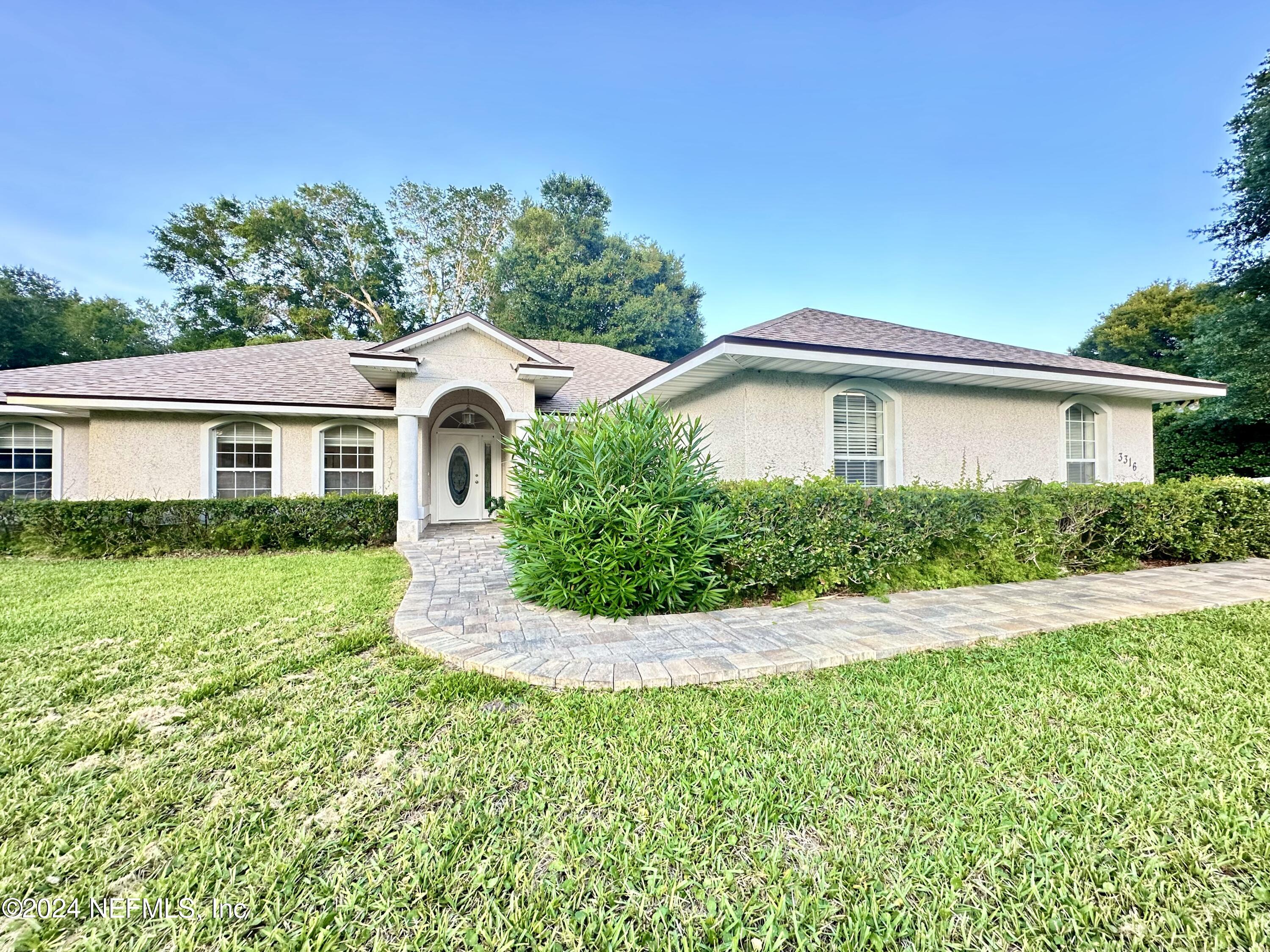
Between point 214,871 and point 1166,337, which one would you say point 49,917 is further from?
point 1166,337

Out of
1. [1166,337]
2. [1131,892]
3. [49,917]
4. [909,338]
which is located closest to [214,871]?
[49,917]

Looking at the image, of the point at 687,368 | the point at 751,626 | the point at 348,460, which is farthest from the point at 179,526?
the point at 751,626

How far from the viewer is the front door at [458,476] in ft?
46.5

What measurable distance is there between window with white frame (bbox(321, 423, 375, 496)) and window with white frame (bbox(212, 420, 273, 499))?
3.85 feet

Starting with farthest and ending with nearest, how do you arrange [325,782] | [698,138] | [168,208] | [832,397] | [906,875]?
[168,208] < [698,138] < [832,397] < [325,782] < [906,875]

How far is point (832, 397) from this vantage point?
839cm

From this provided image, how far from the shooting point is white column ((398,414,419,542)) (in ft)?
34.5

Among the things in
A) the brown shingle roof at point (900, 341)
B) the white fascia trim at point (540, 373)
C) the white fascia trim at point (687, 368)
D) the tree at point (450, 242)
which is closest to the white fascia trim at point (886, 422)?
the brown shingle roof at point (900, 341)

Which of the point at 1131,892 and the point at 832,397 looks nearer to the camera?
the point at 1131,892

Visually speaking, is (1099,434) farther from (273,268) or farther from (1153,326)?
(273,268)

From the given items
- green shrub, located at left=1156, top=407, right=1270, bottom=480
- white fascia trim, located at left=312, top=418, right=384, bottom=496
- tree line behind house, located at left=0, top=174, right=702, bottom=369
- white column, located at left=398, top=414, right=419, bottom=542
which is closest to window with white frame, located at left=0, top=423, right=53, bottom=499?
white fascia trim, located at left=312, top=418, right=384, bottom=496

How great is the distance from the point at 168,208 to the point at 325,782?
34860 mm

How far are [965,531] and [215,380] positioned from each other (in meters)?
16.1

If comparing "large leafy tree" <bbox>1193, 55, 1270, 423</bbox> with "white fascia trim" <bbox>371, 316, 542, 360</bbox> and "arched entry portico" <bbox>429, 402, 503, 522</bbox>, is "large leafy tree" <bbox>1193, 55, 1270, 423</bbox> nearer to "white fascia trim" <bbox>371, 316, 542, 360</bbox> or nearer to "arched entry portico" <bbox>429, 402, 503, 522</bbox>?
"white fascia trim" <bbox>371, 316, 542, 360</bbox>
